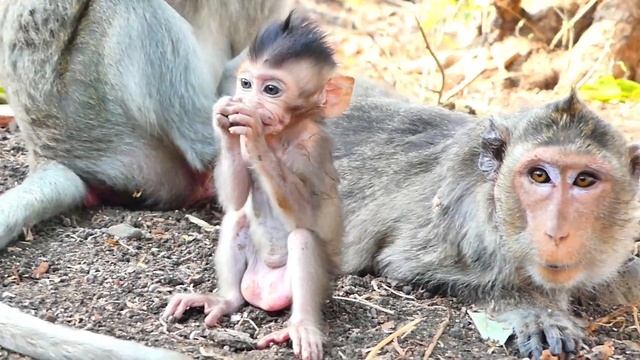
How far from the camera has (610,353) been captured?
4129 mm

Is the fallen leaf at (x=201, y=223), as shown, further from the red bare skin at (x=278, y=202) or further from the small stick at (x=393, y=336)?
the small stick at (x=393, y=336)

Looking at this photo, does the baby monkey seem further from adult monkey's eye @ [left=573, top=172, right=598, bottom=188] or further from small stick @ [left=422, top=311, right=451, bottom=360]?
adult monkey's eye @ [left=573, top=172, right=598, bottom=188]

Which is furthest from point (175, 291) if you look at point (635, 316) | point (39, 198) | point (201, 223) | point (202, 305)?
point (635, 316)

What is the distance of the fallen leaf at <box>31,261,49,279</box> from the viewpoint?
4.65 meters

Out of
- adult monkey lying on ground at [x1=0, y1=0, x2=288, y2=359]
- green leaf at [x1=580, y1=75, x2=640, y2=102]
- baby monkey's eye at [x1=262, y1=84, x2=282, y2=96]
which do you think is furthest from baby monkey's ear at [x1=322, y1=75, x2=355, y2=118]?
green leaf at [x1=580, y1=75, x2=640, y2=102]

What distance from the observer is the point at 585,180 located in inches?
163

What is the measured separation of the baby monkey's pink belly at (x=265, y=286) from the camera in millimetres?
4074

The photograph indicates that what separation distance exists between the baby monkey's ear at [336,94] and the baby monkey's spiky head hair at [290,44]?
0.09 meters

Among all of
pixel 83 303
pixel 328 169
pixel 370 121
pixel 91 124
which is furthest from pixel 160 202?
pixel 328 169

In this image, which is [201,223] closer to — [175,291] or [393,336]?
[175,291]

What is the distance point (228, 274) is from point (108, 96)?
1874mm

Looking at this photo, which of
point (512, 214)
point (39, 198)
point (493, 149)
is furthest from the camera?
point (39, 198)

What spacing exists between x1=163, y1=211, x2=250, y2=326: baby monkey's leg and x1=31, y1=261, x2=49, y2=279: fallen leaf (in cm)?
78

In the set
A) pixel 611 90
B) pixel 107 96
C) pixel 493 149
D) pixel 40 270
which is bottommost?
pixel 40 270
